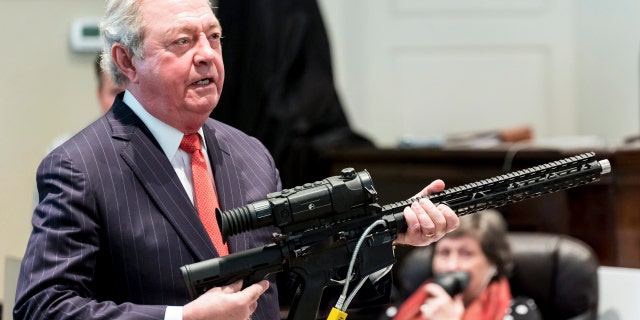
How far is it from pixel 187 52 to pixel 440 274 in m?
2.01

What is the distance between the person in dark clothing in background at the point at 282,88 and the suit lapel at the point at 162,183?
2.79 m

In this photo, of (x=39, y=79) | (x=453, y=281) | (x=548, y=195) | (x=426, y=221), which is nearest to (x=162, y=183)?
(x=426, y=221)

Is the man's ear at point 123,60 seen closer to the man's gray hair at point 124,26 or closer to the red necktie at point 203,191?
the man's gray hair at point 124,26

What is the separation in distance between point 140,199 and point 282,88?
300 centimetres

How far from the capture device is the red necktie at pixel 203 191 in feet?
6.30

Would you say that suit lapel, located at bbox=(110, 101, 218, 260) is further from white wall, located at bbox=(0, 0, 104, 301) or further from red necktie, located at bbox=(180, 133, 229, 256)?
white wall, located at bbox=(0, 0, 104, 301)

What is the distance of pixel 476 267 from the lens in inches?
146

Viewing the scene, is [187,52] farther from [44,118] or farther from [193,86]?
[44,118]

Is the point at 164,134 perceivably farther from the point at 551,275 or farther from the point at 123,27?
the point at 551,275

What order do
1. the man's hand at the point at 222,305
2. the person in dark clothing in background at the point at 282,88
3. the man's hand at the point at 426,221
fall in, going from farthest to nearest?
1. the person in dark clothing in background at the point at 282,88
2. the man's hand at the point at 426,221
3. the man's hand at the point at 222,305

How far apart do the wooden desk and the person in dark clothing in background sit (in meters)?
0.15

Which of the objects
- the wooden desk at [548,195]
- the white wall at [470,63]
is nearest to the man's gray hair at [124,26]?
the wooden desk at [548,195]

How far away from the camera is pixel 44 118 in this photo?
4277 mm

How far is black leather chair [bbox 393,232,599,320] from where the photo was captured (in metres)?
3.58
